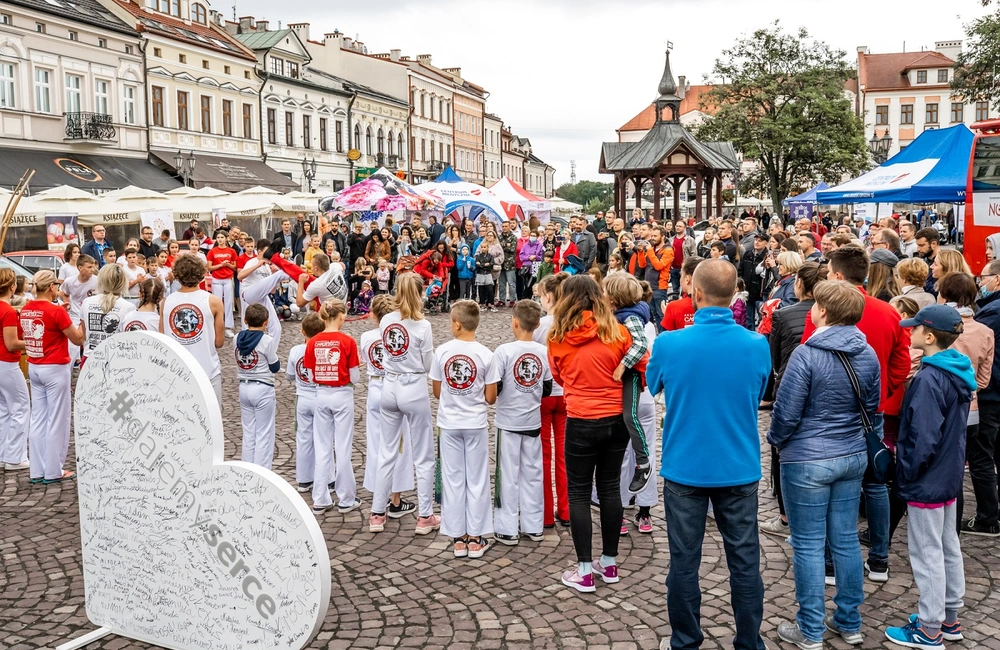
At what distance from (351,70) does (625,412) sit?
203ft

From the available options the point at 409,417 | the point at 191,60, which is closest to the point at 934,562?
the point at 409,417

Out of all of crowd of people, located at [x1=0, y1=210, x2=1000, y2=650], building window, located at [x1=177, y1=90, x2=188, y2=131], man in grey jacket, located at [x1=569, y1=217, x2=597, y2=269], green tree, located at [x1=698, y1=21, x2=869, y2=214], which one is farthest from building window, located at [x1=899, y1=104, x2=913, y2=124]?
crowd of people, located at [x1=0, y1=210, x2=1000, y2=650]

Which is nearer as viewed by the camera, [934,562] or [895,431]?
[934,562]

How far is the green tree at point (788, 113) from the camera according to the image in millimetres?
46469

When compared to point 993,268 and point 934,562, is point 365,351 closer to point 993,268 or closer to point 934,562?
point 934,562

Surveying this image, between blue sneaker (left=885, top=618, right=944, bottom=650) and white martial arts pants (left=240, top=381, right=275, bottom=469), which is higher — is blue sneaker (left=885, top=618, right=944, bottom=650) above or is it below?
below

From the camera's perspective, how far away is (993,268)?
612cm

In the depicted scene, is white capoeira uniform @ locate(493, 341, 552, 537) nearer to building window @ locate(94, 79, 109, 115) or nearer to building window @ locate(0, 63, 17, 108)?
building window @ locate(0, 63, 17, 108)

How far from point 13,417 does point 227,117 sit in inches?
1417

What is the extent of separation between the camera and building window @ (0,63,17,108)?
29.1 meters

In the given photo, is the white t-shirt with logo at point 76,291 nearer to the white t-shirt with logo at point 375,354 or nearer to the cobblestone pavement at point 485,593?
the cobblestone pavement at point 485,593

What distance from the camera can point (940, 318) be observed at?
450 cm

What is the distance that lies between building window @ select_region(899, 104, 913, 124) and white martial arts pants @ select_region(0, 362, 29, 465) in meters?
86.3

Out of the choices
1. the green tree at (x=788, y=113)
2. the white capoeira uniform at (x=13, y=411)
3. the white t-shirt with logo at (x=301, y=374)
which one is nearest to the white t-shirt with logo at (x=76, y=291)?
the white capoeira uniform at (x=13, y=411)
